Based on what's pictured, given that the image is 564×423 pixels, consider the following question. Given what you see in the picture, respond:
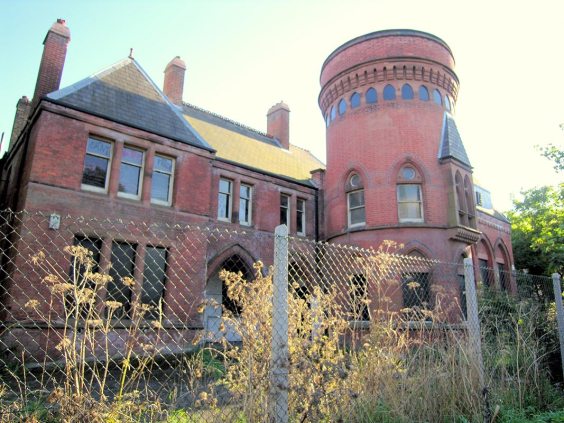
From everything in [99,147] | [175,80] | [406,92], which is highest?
[175,80]

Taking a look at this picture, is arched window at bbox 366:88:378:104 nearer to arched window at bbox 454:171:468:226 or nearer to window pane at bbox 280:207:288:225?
arched window at bbox 454:171:468:226

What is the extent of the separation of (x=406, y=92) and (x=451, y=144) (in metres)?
2.97

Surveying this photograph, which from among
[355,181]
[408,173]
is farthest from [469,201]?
[355,181]

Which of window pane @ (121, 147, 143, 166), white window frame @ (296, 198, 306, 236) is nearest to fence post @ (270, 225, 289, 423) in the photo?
window pane @ (121, 147, 143, 166)

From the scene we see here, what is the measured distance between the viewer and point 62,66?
47.0ft

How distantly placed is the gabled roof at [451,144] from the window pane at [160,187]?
11310 mm

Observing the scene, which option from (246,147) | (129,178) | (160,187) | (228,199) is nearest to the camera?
(129,178)

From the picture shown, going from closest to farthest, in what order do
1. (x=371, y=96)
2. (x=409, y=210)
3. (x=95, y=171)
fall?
1. (x=95, y=171)
2. (x=409, y=210)
3. (x=371, y=96)

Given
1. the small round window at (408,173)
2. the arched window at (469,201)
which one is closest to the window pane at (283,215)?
the small round window at (408,173)

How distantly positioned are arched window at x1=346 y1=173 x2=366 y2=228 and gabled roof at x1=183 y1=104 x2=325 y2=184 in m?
2.93

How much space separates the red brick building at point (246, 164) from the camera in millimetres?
12898

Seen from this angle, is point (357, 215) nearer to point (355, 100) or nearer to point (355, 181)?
point (355, 181)

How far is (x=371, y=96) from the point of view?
711 inches

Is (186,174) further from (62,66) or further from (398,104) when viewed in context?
(398,104)
